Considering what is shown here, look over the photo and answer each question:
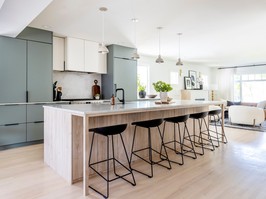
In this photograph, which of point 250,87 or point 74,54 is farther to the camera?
point 250,87

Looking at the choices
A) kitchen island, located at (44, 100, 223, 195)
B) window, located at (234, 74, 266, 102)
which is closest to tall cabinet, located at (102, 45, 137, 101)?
kitchen island, located at (44, 100, 223, 195)

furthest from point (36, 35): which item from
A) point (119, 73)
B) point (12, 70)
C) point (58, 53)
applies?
point (119, 73)

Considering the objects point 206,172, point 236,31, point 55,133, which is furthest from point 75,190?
point 236,31

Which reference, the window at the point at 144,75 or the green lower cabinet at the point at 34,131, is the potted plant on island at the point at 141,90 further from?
the green lower cabinet at the point at 34,131

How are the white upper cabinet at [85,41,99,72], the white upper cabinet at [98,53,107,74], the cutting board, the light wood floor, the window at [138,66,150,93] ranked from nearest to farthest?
1. the light wood floor
2. the white upper cabinet at [85,41,99,72]
3. the white upper cabinet at [98,53,107,74]
4. the cutting board
5. the window at [138,66,150,93]

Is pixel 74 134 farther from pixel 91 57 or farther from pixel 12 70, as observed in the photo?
pixel 91 57

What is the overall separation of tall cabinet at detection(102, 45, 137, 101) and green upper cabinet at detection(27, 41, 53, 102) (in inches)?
65.7

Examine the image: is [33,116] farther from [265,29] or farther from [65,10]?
[265,29]

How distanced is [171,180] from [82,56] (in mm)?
3633

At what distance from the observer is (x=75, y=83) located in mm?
5273

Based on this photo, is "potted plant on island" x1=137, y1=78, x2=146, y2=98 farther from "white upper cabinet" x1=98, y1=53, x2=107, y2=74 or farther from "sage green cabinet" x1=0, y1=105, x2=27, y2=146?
"sage green cabinet" x1=0, y1=105, x2=27, y2=146

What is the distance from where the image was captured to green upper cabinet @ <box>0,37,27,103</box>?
3.73 m

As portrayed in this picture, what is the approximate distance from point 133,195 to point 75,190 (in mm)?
670

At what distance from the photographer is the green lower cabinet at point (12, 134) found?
3.73 meters
